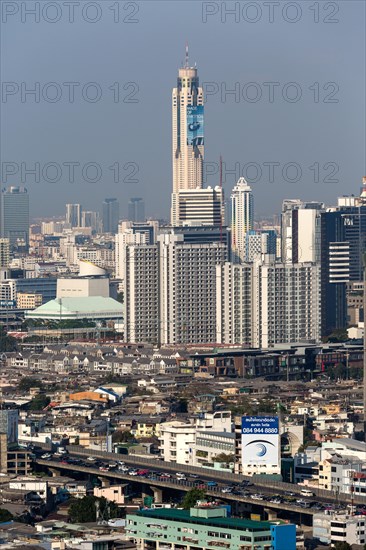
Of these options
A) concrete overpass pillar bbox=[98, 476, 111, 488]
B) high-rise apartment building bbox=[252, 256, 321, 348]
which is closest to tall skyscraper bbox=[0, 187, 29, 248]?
high-rise apartment building bbox=[252, 256, 321, 348]

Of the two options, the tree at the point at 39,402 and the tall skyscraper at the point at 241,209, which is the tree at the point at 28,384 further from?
the tall skyscraper at the point at 241,209

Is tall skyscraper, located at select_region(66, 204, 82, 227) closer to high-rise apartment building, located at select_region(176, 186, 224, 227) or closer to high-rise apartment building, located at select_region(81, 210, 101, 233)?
high-rise apartment building, located at select_region(81, 210, 101, 233)

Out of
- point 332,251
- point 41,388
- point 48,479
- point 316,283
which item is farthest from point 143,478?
point 332,251

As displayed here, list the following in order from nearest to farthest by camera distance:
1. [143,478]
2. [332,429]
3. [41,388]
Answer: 1. [143,478]
2. [332,429]
3. [41,388]

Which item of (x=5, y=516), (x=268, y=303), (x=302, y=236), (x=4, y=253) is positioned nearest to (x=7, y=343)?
(x=268, y=303)

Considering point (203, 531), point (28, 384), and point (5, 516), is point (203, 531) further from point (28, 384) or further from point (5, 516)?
point (28, 384)

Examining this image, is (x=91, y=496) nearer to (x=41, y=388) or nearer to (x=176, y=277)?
(x=41, y=388)
